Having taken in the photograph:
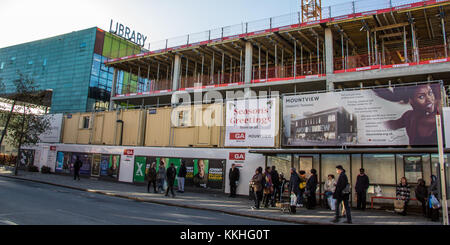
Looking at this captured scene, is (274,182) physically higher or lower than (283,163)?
lower

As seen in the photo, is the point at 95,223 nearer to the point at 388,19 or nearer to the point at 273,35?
Result: the point at 273,35

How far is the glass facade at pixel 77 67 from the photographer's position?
153 feet

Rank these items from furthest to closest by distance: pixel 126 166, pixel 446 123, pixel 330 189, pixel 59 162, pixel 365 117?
pixel 59 162, pixel 126 166, pixel 365 117, pixel 446 123, pixel 330 189

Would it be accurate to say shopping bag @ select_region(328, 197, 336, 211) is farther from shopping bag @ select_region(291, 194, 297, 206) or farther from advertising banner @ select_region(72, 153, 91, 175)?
advertising banner @ select_region(72, 153, 91, 175)

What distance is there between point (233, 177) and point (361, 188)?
21.7 feet

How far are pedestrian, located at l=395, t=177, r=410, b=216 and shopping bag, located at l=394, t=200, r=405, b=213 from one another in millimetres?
67

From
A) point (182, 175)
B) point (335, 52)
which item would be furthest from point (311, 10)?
point (182, 175)

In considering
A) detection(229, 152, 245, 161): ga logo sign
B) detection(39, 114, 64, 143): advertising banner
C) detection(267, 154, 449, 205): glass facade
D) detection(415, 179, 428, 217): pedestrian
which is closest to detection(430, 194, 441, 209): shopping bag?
detection(415, 179, 428, 217): pedestrian

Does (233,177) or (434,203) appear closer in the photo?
(434,203)

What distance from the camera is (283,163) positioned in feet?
52.7

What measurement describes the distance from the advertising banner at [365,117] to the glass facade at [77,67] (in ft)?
111

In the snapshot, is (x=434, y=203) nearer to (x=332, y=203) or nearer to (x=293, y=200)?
(x=332, y=203)

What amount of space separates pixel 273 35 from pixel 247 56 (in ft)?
10.1

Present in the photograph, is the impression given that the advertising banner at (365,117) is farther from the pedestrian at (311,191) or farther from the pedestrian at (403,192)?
the pedestrian at (311,191)
